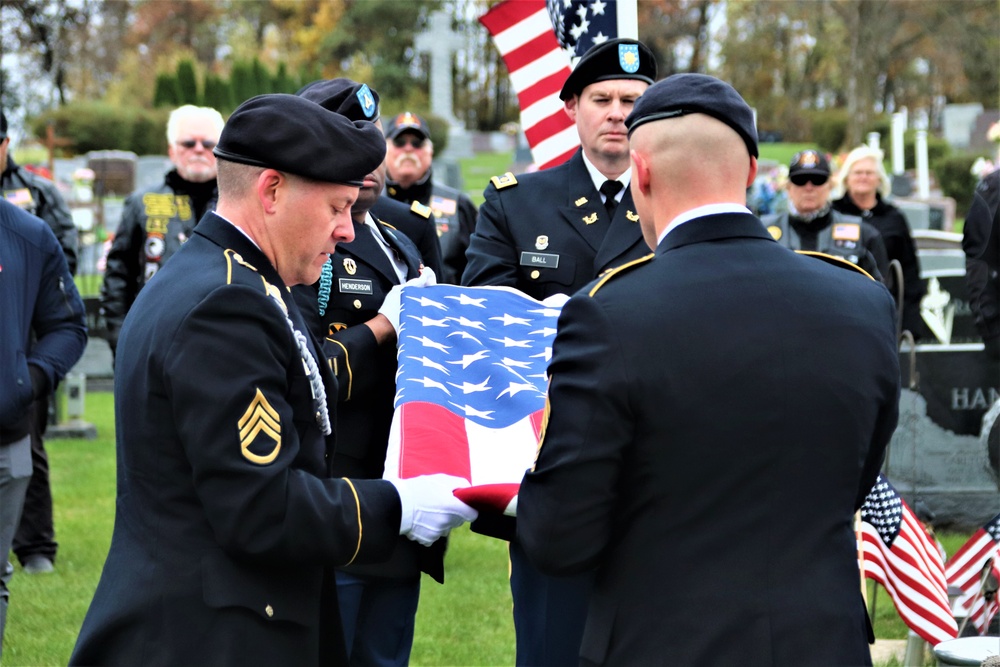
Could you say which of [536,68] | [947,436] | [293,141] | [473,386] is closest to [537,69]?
[536,68]

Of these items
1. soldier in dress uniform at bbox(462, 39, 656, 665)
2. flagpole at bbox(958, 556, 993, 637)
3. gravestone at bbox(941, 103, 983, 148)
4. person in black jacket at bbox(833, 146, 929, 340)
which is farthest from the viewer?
gravestone at bbox(941, 103, 983, 148)

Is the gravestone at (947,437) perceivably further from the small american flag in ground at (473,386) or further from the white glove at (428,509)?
the white glove at (428,509)

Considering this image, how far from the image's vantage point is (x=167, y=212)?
7.39 m

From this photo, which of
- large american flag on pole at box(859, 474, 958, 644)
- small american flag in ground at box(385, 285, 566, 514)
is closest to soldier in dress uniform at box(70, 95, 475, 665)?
small american flag in ground at box(385, 285, 566, 514)

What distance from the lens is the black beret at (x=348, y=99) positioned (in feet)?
11.8

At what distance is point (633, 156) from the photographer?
2523mm

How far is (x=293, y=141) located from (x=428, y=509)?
877mm

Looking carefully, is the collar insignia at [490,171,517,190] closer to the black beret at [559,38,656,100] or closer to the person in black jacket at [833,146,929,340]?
the black beret at [559,38,656,100]

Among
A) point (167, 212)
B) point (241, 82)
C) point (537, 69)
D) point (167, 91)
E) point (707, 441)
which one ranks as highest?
point (167, 91)

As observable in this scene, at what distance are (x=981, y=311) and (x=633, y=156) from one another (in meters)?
5.68

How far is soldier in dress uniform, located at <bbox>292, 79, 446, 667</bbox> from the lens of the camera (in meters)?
3.65

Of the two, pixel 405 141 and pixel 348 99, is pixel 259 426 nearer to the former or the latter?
pixel 348 99

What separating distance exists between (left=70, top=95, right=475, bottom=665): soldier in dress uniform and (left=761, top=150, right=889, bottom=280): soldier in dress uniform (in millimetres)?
5676

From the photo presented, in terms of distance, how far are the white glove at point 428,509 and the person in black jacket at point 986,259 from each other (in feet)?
18.2
